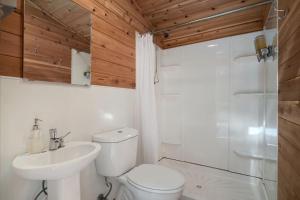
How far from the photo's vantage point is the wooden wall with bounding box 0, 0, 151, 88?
1481 millimetres

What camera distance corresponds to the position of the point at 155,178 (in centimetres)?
134

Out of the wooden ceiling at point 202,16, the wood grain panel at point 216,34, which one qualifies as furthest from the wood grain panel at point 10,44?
the wood grain panel at point 216,34

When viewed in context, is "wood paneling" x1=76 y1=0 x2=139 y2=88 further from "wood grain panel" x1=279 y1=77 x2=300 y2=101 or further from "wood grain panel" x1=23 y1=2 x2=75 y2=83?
"wood grain panel" x1=279 y1=77 x2=300 y2=101

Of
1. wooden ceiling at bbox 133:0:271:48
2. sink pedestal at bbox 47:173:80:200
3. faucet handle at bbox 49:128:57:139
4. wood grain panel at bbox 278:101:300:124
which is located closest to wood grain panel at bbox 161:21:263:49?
wooden ceiling at bbox 133:0:271:48

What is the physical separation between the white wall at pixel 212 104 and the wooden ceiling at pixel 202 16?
120mm

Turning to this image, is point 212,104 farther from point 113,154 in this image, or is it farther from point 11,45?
point 11,45

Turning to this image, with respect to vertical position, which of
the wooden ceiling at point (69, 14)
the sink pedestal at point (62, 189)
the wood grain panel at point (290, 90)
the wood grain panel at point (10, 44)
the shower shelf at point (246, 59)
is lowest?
the sink pedestal at point (62, 189)

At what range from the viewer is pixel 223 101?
2.22 metres

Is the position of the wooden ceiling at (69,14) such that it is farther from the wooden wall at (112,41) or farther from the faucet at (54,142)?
the faucet at (54,142)

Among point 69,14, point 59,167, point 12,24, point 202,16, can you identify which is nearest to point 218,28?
point 202,16

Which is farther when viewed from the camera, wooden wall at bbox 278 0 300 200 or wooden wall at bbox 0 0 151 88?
wooden wall at bbox 0 0 151 88

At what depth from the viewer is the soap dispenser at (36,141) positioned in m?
1.03

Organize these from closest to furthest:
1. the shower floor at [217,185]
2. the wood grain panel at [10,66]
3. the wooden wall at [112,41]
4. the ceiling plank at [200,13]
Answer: the wood grain panel at [10,66] → the wooden wall at [112,41] → the shower floor at [217,185] → the ceiling plank at [200,13]

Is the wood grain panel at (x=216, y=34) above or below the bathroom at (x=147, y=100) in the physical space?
above
